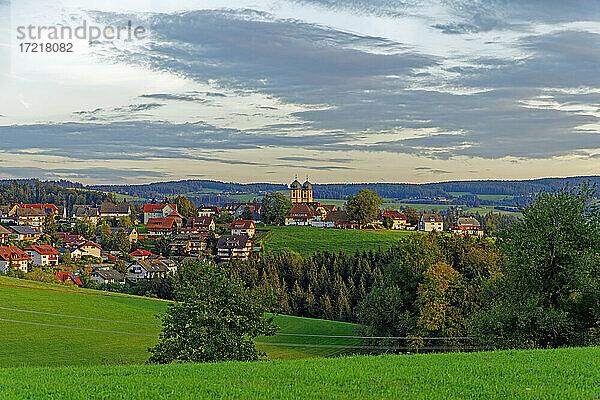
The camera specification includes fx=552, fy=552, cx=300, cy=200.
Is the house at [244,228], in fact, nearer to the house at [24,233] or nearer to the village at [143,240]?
the village at [143,240]

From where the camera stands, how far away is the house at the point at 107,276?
361 feet

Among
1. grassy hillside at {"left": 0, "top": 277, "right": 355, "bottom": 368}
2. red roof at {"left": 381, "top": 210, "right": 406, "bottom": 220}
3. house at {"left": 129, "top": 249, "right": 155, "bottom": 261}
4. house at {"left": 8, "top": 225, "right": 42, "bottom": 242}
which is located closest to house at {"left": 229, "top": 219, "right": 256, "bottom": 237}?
house at {"left": 129, "top": 249, "right": 155, "bottom": 261}

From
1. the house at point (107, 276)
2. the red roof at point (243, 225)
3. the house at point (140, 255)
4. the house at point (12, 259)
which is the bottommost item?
the house at point (107, 276)

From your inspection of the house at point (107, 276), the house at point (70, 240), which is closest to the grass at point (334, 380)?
the house at point (107, 276)

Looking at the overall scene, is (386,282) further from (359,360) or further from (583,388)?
(583,388)

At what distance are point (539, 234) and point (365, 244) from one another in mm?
95636

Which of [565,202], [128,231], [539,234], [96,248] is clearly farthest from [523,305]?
[128,231]

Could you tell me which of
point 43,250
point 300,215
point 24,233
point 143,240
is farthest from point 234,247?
point 24,233

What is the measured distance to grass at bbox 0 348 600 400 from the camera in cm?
1234

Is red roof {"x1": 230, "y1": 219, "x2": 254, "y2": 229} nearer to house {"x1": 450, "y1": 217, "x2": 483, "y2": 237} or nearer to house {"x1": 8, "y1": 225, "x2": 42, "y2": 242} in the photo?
house {"x1": 8, "y1": 225, "x2": 42, "y2": 242}

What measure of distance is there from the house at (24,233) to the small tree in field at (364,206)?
3422 inches

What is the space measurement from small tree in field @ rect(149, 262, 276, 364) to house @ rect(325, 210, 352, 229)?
130m

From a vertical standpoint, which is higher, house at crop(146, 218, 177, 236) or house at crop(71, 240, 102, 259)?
house at crop(146, 218, 177, 236)

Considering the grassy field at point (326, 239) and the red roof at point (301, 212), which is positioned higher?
the red roof at point (301, 212)
